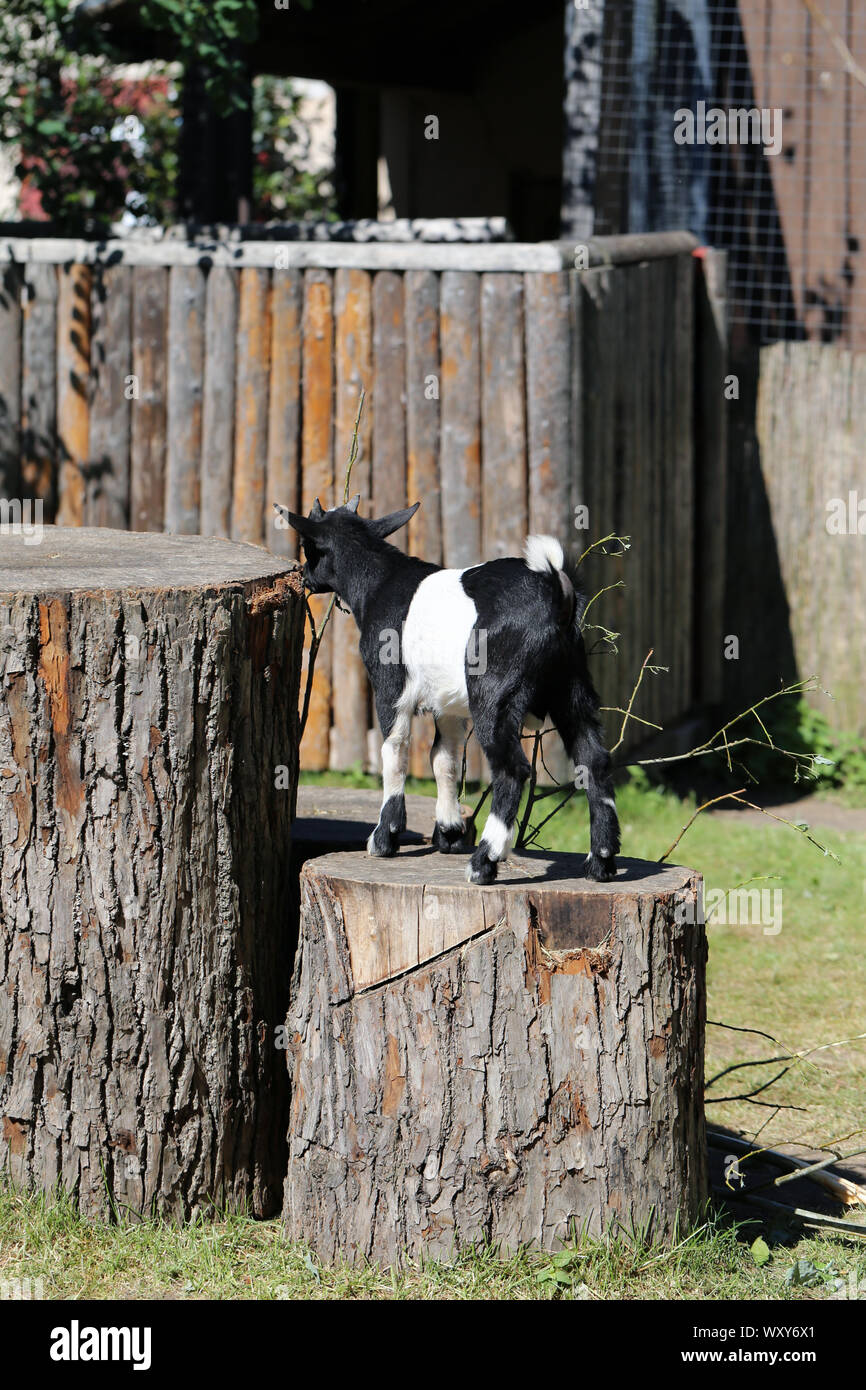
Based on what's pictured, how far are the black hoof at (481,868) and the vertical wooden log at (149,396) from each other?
14.9 feet

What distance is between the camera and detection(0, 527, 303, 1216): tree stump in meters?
3.70

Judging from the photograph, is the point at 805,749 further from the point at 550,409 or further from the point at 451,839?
the point at 451,839

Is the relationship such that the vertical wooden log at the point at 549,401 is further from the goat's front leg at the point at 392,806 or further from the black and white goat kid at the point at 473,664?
the goat's front leg at the point at 392,806

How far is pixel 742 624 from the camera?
942cm

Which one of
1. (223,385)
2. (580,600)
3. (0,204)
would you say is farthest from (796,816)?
(0,204)

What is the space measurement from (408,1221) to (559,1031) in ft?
1.92

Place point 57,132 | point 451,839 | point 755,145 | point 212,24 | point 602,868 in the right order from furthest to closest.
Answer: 1. point 755,145
2. point 57,132
3. point 212,24
4. point 451,839
5. point 602,868

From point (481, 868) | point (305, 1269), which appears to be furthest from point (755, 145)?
point (305, 1269)

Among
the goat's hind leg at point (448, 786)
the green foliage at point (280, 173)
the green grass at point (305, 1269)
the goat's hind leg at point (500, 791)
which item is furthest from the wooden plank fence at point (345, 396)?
the green foliage at point (280, 173)

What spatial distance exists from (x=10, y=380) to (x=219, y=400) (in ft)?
3.60

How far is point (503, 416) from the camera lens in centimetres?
732

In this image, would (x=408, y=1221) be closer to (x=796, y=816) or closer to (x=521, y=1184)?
(x=521, y=1184)

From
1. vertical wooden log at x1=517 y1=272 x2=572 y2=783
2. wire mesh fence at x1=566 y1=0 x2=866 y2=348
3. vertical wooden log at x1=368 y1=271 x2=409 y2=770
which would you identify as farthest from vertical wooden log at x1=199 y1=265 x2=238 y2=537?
wire mesh fence at x1=566 y1=0 x2=866 y2=348

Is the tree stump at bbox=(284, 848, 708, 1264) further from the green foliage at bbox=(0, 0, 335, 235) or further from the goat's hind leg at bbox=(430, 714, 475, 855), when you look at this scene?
the green foliage at bbox=(0, 0, 335, 235)
